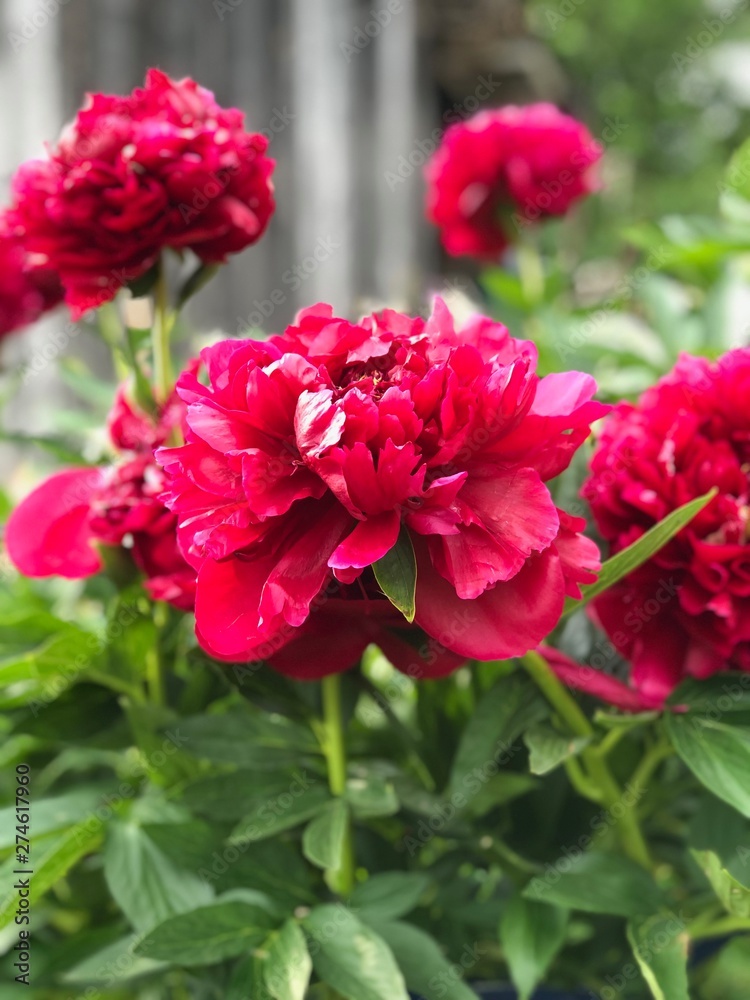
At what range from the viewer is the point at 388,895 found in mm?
402

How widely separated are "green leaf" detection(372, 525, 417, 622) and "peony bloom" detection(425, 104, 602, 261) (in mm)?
643

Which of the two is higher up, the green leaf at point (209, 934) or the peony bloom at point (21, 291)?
the peony bloom at point (21, 291)

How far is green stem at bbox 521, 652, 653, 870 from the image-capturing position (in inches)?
15.2

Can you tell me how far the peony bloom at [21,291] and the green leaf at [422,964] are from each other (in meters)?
0.39

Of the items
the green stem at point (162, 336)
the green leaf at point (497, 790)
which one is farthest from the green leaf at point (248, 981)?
the green stem at point (162, 336)

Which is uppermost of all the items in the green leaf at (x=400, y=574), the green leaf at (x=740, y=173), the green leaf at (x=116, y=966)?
the green leaf at (x=740, y=173)

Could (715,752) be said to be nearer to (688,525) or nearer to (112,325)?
(688,525)

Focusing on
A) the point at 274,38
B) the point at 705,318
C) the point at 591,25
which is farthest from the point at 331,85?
the point at 591,25

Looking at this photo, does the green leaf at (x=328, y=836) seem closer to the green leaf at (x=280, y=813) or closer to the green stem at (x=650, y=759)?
the green leaf at (x=280, y=813)

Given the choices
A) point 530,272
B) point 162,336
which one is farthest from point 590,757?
point 530,272

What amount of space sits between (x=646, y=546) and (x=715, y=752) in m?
0.09

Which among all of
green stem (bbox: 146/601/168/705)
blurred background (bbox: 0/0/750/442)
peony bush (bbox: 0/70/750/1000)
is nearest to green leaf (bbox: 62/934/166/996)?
peony bush (bbox: 0/70/750/1000)

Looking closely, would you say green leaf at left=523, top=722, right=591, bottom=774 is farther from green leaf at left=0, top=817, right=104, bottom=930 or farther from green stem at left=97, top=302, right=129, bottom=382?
green stem at left=97, top=302, right=129, bottom=382

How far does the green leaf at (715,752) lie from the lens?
0.35 m
